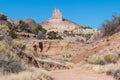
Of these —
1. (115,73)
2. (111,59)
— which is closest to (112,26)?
(111,59)

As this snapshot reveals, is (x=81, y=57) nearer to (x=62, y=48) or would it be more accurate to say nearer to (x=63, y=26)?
(x=62, y=48)

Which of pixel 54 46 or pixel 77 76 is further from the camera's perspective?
pixel 54 46

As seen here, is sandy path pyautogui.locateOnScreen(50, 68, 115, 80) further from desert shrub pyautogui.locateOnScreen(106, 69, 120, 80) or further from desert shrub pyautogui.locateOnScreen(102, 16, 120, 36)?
desert shrub pyautogui.locateOnScreen(102, 16, 120, 36)

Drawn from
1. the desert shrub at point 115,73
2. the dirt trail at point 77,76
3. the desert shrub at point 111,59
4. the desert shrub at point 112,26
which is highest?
the desert shrub at point 112,26

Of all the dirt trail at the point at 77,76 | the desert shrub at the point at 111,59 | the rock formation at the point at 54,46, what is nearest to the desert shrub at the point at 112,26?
the rock formation at the point at 54,46

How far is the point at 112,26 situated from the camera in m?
52.4

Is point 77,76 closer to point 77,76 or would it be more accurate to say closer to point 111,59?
point 77,76

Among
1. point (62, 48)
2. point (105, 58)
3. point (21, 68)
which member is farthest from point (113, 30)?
point (21, 68)

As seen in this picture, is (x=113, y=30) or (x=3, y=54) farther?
Answer: (x=113, y=30)

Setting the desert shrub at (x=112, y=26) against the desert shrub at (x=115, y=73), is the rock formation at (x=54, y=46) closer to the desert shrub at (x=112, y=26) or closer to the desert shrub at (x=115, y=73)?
the desert shrub at (x=112, y=26)

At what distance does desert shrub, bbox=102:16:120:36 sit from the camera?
5197 cm

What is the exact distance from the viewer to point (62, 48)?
7112 centimetres

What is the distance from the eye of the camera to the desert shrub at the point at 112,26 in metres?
52.0

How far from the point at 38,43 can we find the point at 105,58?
41.5 meters
